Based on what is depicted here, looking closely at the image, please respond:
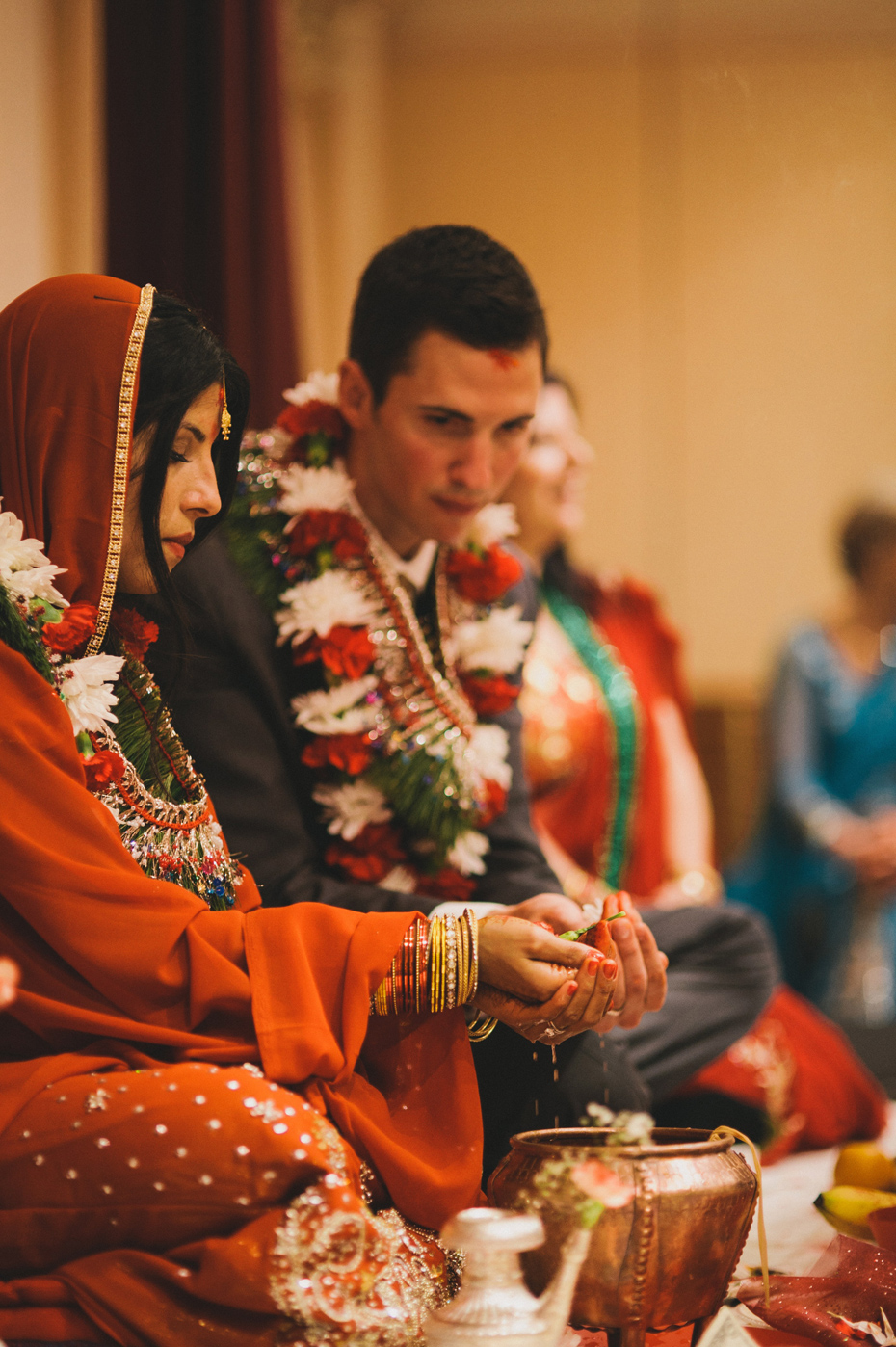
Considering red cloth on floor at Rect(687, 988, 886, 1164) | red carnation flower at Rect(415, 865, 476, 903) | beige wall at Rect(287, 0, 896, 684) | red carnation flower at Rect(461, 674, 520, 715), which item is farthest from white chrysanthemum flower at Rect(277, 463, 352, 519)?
beige wall at Rect(287, 0, 896, 684)

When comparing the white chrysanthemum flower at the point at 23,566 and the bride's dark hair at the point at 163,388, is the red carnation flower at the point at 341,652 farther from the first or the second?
the white chrysanthemum flower at the point at 23,566

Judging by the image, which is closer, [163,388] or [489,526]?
[163,388]

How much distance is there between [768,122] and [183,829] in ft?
15.3

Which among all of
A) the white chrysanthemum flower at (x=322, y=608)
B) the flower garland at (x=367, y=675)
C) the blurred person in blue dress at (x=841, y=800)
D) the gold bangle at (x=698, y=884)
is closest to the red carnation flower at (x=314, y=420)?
the flower garland at (x=367, y=675)

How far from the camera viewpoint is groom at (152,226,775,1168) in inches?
78.1

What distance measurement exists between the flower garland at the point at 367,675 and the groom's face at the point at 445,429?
0.08 m

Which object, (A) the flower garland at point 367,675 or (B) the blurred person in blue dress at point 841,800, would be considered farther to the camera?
(B) the blurred person in blue dress at point 841,800

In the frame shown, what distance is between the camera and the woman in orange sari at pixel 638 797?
290cm

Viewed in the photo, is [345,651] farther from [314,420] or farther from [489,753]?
[314,420]

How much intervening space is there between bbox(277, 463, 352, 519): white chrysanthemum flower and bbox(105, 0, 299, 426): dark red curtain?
1048 millimetres

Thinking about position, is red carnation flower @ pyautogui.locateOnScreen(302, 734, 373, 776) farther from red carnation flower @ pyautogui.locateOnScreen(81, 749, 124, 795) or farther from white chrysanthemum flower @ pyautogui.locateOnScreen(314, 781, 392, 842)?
red carnation flower @ pyautogui.locateOnScreen(81, 749, 124, 795)

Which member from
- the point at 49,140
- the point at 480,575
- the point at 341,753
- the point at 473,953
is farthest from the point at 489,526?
the point at 49,140

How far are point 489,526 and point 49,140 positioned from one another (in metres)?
1.63

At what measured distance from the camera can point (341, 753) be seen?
2113 millimetres
